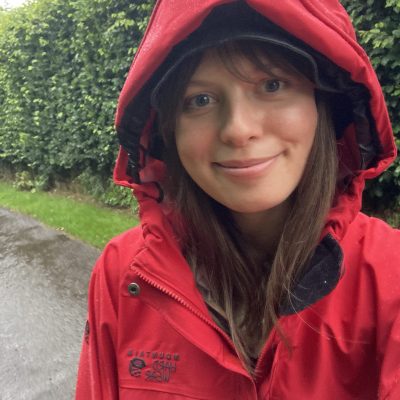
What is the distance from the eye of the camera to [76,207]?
23.5ft

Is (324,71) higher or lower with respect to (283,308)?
higher

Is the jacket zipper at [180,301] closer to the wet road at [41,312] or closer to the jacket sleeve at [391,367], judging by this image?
the jacket sleeve at [391,367]

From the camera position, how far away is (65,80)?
7.25 meters

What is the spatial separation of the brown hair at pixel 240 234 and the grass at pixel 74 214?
387 centimetres

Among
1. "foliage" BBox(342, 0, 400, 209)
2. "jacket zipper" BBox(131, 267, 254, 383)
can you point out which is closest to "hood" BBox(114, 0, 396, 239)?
"jacket zipper" BBox(131, 267, 254, 383)

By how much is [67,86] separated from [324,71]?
22.0ft

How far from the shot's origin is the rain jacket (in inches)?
45.0

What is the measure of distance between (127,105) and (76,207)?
19.8 ft

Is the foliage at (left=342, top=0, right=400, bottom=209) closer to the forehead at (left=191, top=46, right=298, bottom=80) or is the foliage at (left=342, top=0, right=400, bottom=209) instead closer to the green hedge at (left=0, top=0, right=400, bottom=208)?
the green hedge at (left=0, top=0, right=400, bottom=208)

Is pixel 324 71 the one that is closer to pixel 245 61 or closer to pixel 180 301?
pixel 245 61

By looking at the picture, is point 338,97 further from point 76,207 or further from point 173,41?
point 76,207

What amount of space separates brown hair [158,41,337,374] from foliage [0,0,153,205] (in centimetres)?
435

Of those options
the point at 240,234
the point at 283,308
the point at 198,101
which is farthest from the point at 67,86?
the point at 283,308

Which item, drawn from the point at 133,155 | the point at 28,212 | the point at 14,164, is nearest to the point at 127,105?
the point at 133,155
